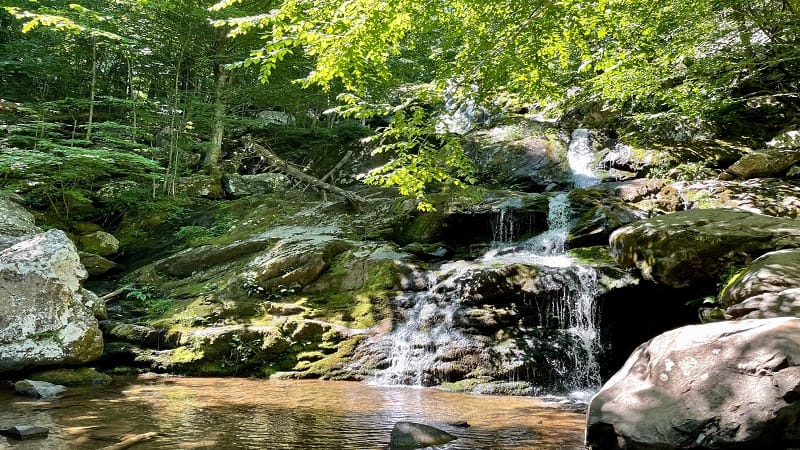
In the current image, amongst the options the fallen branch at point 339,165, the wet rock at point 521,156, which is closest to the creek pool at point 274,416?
the wet rock at point 521,156

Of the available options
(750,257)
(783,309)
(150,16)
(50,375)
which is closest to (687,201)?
(750,257)

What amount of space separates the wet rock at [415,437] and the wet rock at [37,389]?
462cm

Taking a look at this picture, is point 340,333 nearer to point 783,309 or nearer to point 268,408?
point 268,408

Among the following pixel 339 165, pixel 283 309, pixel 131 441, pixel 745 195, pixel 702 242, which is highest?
pixel 339 165

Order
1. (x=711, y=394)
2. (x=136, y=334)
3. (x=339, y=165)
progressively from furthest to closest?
(x=339, y=165)
(x=136, y=334)
(x=711, y=394)

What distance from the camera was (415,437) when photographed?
4344mm

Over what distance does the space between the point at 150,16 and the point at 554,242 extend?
1286 centimetres

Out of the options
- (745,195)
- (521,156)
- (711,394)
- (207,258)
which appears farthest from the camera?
(521,156)

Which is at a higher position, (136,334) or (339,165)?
(339,165)

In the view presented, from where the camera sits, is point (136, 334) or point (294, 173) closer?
point (136, 334)

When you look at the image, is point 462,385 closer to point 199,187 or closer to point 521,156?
point 521,156

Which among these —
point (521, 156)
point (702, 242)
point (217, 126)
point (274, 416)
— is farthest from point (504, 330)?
point (217, 126)

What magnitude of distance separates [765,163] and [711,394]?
10.1m

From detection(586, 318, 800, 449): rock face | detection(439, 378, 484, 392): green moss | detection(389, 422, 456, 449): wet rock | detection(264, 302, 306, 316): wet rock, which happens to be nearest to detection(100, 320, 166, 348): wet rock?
detection(264, 302, 306, 316): wet rock
